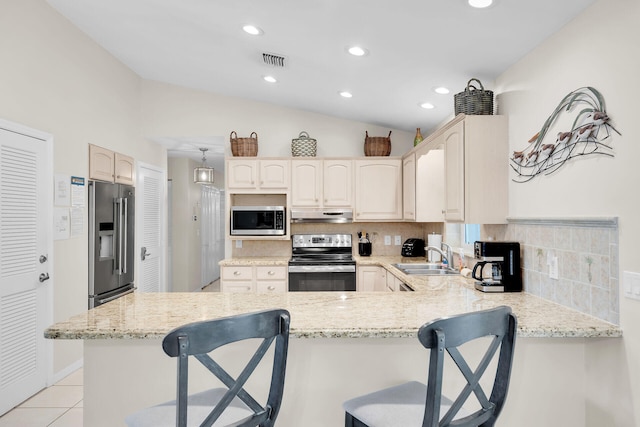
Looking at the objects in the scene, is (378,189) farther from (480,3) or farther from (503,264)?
(480,3)

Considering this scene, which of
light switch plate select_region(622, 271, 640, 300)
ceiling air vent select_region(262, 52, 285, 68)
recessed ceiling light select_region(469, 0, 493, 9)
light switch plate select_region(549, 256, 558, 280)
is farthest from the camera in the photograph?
ceiling air vent select_region(262, 52, 285, 68)

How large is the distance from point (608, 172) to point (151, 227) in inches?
188

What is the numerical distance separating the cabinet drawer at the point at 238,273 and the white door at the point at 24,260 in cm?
162

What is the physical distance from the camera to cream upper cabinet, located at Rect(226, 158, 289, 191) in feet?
15.1

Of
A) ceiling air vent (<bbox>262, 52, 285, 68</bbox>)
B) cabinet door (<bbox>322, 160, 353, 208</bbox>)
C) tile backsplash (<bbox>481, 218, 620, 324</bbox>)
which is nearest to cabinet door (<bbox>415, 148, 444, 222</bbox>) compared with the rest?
cabinet door (<bbox>322, 160, 353, 208</bbox>)

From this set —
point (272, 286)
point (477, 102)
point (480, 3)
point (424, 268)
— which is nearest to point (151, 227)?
point (272, 286)

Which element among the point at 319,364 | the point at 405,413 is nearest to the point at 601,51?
the point at 405,413

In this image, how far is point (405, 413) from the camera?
54.7 inches

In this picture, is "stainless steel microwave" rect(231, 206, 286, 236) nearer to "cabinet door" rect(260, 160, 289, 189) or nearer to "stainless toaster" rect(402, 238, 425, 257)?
"cabinet door" rect(260, 160, 289, 189)

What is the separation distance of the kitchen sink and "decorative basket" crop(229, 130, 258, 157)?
6.81ft

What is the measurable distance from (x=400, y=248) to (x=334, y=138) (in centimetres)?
158

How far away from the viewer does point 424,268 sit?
3945 millimetres

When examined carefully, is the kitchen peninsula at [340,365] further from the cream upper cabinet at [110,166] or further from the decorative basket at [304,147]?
the decorative basket at [304,147]

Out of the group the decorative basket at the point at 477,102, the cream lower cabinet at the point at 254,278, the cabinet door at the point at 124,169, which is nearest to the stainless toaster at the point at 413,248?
the cream lower cabinet at the point at 254,278
